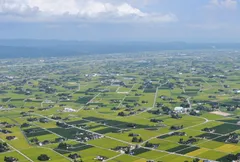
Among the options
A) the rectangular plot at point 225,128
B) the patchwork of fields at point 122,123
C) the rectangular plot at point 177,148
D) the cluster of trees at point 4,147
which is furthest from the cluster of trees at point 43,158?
the rectangular plot at point 225,128

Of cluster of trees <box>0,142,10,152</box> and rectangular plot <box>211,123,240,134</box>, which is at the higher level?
rectangular plot <box>211,123,240,134</box>

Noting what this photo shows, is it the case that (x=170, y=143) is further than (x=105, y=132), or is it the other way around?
(x=105, y=132)

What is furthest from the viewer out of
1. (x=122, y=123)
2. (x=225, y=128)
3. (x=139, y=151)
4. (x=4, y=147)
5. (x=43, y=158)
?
(x=122, y=123)

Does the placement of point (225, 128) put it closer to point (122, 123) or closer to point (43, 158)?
point (122, 123)

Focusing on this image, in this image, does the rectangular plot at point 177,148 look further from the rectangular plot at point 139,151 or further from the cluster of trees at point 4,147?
the cluster of trees at point 4,147

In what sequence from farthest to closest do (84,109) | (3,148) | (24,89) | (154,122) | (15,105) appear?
(24,89) → (15,105) → (84,109) → (154,122) → (3,148)

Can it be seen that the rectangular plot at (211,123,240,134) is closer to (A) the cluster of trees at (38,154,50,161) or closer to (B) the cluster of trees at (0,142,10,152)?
(A) the cluster of trees at (38,154,50,161)

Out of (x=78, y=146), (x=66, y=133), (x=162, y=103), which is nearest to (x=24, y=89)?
(x=162, y=103)

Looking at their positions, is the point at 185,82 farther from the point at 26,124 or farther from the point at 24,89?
the point at 26,124

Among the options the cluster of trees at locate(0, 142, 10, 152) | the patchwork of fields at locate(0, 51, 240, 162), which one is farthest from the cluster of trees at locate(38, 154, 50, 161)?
the cluster of trees at locate(0, 142, 10, 152)

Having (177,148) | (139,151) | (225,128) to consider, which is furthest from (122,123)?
(177,148)

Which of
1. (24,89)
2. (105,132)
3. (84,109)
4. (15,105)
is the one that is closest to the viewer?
(105,132)
